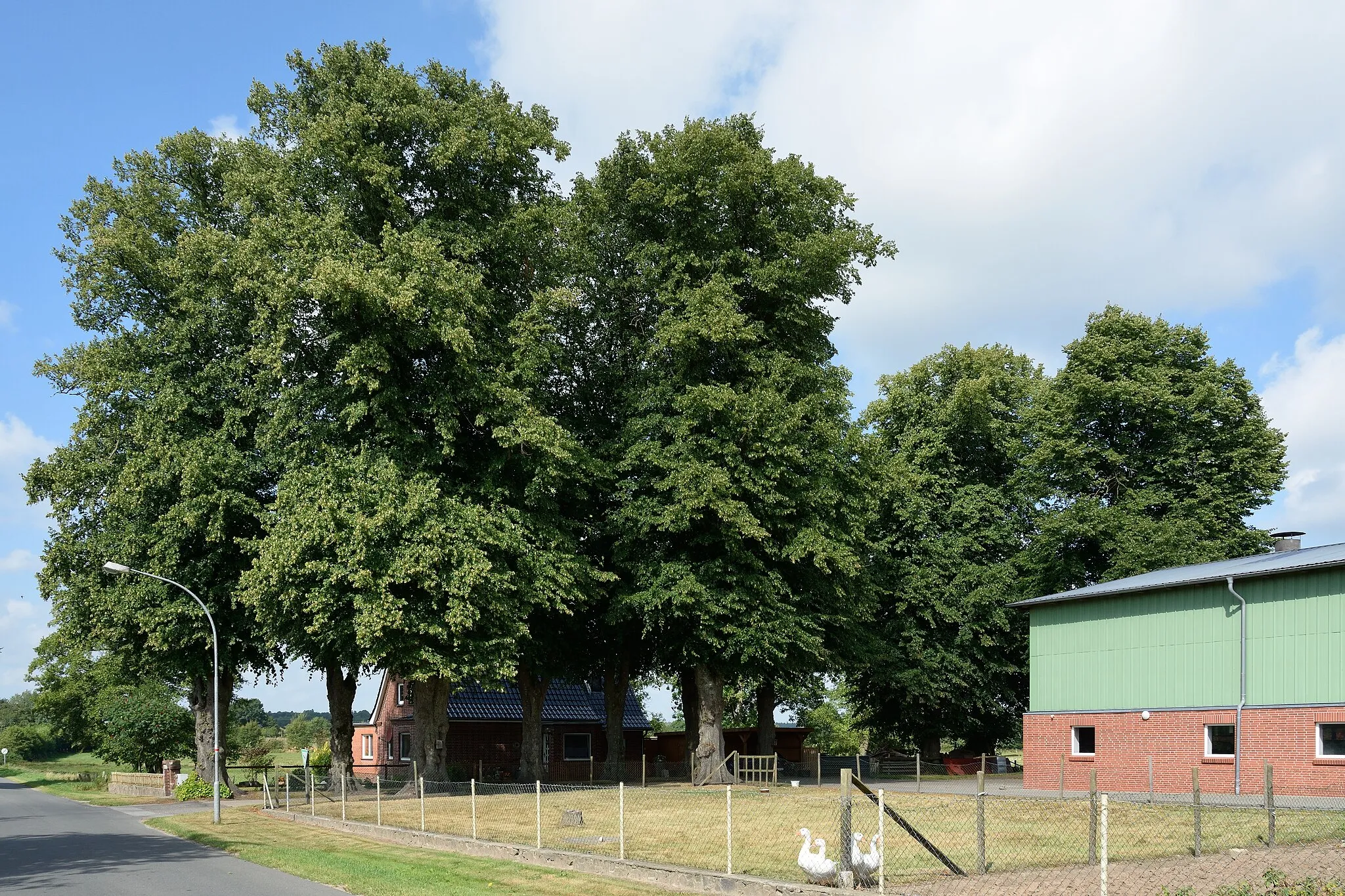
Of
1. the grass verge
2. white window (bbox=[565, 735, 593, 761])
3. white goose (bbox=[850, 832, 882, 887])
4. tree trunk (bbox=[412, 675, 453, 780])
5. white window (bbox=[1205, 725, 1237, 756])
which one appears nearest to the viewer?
white goose (bbox=[850, 832, 882, 887])

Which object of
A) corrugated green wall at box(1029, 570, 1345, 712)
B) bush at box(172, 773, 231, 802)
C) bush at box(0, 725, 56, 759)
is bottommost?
bush at box(0, 725, 56, 759)

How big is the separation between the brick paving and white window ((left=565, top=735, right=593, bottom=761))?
4014cm

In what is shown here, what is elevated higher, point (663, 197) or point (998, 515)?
point (663, 197)

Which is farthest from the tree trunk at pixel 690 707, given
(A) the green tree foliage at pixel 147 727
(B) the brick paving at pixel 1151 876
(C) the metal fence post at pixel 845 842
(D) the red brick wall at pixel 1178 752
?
(C) the metal fence post at pixel 845 842

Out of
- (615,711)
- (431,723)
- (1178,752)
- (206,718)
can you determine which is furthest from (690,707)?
(1178,752)

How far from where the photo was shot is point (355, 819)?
88.2ft

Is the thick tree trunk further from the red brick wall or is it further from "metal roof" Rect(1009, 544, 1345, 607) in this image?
"metal roof" Rect(1009, 544, 1345, 607)

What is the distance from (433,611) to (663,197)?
585 inches

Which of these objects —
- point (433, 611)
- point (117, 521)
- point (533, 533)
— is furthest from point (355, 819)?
point (117, 521)

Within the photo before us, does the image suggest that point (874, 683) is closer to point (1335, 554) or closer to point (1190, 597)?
point (1190, 597)

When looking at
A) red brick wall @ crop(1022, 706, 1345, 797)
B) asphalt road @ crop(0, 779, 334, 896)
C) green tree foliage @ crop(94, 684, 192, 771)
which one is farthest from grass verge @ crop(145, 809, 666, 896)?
green tree foliage @ crop(94, 684, 192, 771)

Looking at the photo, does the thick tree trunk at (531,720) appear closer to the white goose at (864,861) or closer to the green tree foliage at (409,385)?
the green tree foliage at (409,385)

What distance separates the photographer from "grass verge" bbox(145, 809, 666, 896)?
51.0 feet

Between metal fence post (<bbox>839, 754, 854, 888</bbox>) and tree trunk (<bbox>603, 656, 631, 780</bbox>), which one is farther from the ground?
metal fence post (<bbox>839, 754, 854, 888</bbox>)
